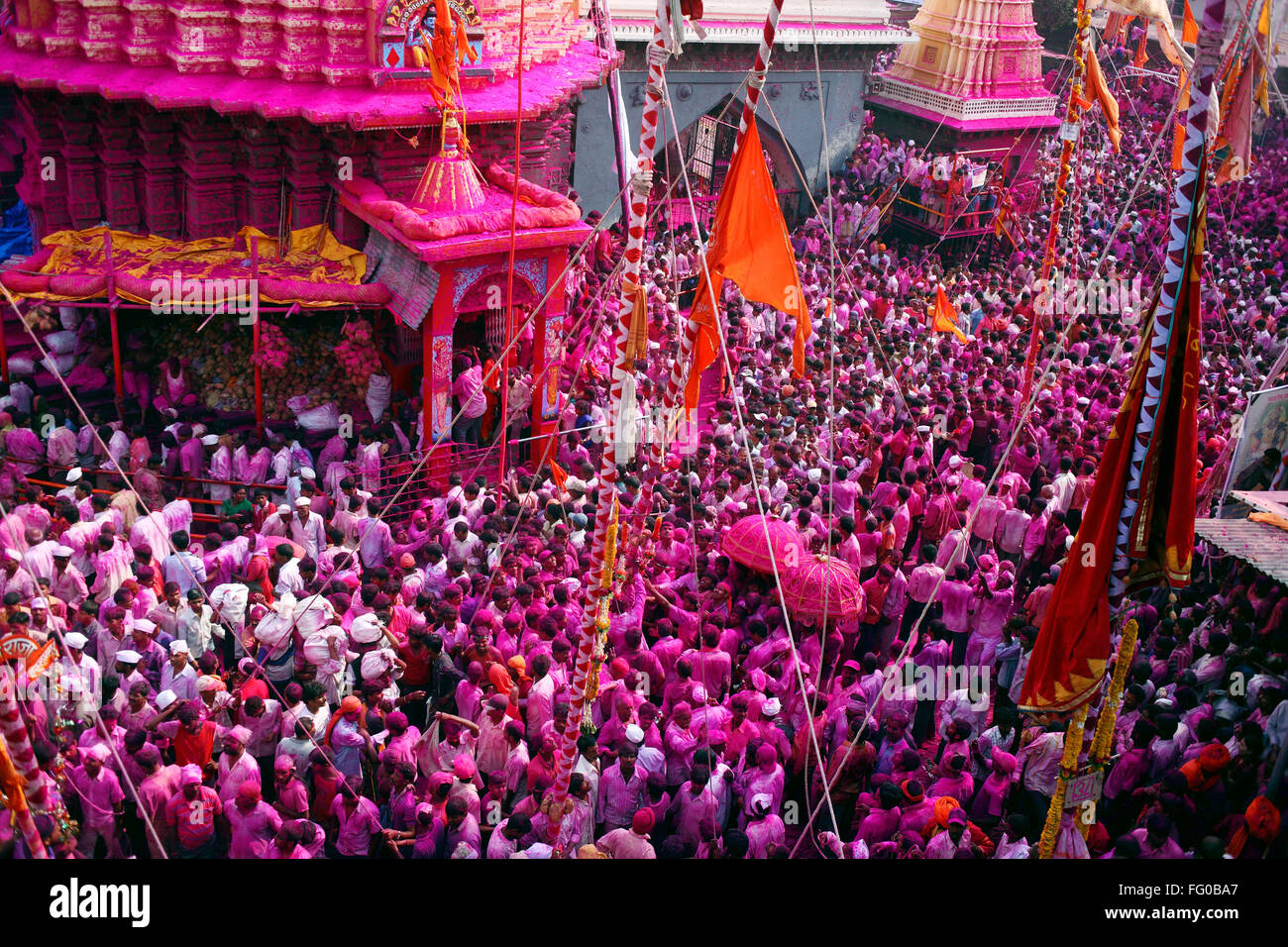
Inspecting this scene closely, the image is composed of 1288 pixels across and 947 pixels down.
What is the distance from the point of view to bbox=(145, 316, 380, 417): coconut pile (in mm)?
14914

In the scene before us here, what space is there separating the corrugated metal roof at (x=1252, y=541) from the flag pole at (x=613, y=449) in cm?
477

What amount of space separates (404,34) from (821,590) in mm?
9539

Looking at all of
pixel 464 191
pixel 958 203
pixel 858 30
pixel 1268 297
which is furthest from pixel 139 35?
pixel 1268 297

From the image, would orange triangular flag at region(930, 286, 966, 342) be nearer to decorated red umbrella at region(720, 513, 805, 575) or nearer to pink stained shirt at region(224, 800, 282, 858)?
decorated red umbrella at region(720, 513, 805, 575)

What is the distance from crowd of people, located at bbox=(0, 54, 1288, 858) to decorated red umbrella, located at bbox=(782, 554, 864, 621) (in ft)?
0.70

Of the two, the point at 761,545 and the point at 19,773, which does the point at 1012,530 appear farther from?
the point at 19,773

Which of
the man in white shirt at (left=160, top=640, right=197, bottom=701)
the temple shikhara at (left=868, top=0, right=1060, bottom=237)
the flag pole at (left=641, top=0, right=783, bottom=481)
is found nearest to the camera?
Result: the flag pole at (left=641, top=0, right=783, bottom=481)

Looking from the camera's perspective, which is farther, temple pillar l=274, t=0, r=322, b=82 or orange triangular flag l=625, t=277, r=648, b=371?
temple pillar l=274, t=0, r=322, b=82

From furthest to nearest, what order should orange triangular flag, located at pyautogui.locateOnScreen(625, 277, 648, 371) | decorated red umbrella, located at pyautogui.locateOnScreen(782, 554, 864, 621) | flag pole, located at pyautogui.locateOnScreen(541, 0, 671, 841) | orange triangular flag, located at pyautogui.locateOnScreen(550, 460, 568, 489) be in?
orange triangular flag, located at pyautogui.locateOnScreen(550, 460, 568, 489)
decorated red umbrella, located at pyautogui.locateOnScreen(782, 554, 864, 621)
orange triangular flag, located at pyautogui.locateOnScreen(625, 277, 648, 371)
flag pole, located at pyautogui.locateOnScreen(541, 0, 671, 841)

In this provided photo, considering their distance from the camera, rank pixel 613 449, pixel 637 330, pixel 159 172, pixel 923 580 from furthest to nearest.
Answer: pixel 159 172
pixel 923 580
pixel 637 330
pixel 613 449

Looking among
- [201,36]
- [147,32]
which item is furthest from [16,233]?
[201,36]

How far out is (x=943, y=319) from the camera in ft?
59.5

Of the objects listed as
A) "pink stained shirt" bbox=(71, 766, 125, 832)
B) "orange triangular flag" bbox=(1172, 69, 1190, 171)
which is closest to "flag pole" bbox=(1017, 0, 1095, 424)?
"orange triangular flag" bbox=(1172, 69, 1190, 171)

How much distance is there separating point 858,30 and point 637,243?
2247cm
